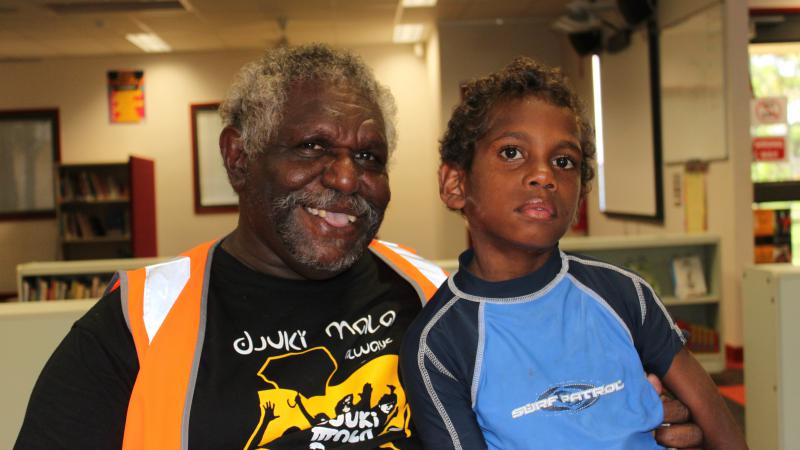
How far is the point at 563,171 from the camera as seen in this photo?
1.21 m

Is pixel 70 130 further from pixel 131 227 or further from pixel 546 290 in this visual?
pixel 546 290

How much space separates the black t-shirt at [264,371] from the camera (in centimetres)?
110

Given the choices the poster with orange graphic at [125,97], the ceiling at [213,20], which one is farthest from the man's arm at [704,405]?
the poster with orange graphic at [125,97]

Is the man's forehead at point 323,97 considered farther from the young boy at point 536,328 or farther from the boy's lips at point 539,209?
the boy's lips at point 539,209

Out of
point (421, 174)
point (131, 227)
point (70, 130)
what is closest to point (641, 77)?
point (421, 174)

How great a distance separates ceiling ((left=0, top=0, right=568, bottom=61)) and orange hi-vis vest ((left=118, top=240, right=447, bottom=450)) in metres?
6.31

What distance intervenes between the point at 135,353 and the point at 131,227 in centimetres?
745

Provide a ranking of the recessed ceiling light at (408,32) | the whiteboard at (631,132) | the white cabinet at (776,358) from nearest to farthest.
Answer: the white cabinet at (776,358) < the whiteboard at (631,132) < the recessed ceiling light at (408,32)

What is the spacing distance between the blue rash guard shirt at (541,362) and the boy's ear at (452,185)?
0.59 feet

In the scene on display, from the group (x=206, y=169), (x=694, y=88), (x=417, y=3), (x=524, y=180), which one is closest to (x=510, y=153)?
(x=524, y=180)

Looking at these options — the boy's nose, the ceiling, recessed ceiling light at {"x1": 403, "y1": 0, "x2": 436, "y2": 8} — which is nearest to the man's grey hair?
the boy's nose

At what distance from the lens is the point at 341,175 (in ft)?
4.19

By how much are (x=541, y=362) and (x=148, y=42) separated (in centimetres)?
870

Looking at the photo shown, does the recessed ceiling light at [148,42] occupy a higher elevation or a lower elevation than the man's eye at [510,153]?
higher
